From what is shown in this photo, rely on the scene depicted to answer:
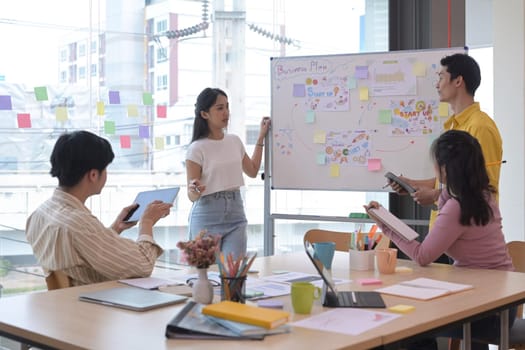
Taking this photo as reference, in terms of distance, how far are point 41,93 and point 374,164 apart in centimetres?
189

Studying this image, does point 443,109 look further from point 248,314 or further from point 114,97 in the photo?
point 248,314

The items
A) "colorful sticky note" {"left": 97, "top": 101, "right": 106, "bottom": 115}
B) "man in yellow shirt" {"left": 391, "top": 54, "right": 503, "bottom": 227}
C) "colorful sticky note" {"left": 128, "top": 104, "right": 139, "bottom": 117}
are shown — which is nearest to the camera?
"man in yellow shirt" {"left": 391, "top": 54, "right": 503, "bottom": 227}

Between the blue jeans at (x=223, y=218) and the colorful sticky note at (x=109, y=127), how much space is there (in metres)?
0.61

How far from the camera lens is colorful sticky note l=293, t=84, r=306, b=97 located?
418 cm

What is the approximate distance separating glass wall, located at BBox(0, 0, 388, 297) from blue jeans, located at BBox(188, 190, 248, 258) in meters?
0.39

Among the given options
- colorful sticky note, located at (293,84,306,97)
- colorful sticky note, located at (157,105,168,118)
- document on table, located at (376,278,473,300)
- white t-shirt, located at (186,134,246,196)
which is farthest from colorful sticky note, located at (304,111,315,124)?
document on table, located at (376,278,473,300)

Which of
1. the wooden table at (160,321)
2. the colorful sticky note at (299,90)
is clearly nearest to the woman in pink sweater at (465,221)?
the wooden table at (160,321)

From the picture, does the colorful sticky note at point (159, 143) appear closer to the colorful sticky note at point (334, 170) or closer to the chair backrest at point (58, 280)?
the colorful sticky note at point (334, 170)


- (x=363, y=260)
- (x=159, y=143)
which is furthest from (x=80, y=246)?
(x=159, y=143)

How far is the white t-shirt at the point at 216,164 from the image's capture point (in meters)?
3.79

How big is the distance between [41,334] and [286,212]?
9.25ft

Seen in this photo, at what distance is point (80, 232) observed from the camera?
86.9 inches

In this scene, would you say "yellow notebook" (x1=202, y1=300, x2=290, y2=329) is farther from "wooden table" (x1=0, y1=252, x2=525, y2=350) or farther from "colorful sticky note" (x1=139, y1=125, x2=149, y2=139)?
"colorful sticky note" (x1=139, y1=125, x2=149, y2=139)

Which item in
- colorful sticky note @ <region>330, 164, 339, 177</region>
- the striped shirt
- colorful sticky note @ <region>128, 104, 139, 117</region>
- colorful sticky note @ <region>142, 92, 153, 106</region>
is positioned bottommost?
the striped shirt
